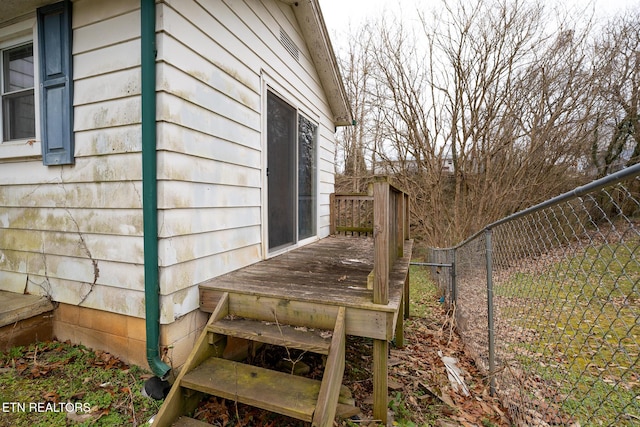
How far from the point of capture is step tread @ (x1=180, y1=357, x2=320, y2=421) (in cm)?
165

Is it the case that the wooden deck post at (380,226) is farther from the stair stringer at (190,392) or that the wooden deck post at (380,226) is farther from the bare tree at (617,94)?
the bare tree at (617,94)

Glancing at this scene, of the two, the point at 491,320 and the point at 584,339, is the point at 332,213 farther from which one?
the point at 584,339

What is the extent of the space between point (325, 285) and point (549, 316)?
4.98 ft

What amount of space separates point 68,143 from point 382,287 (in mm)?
2689

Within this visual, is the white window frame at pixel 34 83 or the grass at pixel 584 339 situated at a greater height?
the white window frame at pixel 34 83

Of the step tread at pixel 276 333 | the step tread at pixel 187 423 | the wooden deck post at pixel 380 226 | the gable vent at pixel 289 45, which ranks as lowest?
the step tread at pixel 187 423

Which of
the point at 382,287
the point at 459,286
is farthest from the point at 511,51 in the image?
the point at 382,287

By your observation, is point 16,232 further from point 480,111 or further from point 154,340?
point 480,111

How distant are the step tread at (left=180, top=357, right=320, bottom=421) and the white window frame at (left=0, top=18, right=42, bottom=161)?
93.7 inches

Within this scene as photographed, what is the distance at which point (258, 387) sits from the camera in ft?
5.91

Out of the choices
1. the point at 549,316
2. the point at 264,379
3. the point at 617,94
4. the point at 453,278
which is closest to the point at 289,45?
the point at 264,379

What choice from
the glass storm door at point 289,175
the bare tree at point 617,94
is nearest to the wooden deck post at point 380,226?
the glass storm door at point 289,175

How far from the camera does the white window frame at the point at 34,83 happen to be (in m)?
2.58

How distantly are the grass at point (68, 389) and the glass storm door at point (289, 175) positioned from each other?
6.05 feet
